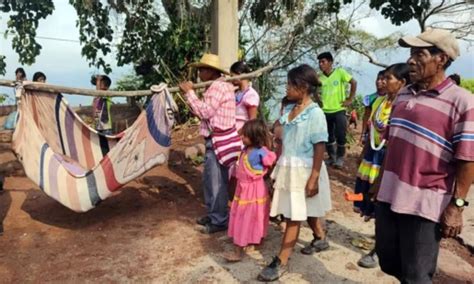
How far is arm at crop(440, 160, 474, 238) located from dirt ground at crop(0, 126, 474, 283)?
1.27 meters

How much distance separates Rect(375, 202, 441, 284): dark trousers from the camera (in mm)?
2162

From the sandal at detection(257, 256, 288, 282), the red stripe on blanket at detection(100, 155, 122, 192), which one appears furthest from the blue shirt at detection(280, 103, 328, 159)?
the red stripe on blanket at detection(100, 155, 122, 192)

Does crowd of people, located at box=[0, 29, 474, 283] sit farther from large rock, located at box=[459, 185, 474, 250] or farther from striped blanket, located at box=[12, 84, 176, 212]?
large rock, located at box=[459, 185, 474, 250]

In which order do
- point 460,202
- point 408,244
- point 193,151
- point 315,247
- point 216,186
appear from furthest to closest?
1. point 193,151
2. point 216,186
3. point 315,247
4. point 408,244
5. point 460,202

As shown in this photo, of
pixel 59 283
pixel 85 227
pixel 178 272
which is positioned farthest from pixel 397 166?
pixel 85 227

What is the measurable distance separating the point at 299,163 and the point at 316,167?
121mm

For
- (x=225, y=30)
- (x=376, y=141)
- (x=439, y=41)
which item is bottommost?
(x=376, y=141)

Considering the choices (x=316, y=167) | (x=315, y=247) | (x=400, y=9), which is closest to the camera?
(x=316, y=167)

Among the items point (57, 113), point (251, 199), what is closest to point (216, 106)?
point (251, 199)

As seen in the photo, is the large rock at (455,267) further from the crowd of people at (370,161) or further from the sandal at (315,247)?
the sandal at (315,247)

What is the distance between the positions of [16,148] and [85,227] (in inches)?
36.3

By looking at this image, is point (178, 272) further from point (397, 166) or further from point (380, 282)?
point (397, 166)

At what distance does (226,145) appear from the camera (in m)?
3.95

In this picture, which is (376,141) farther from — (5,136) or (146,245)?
(5,136)
